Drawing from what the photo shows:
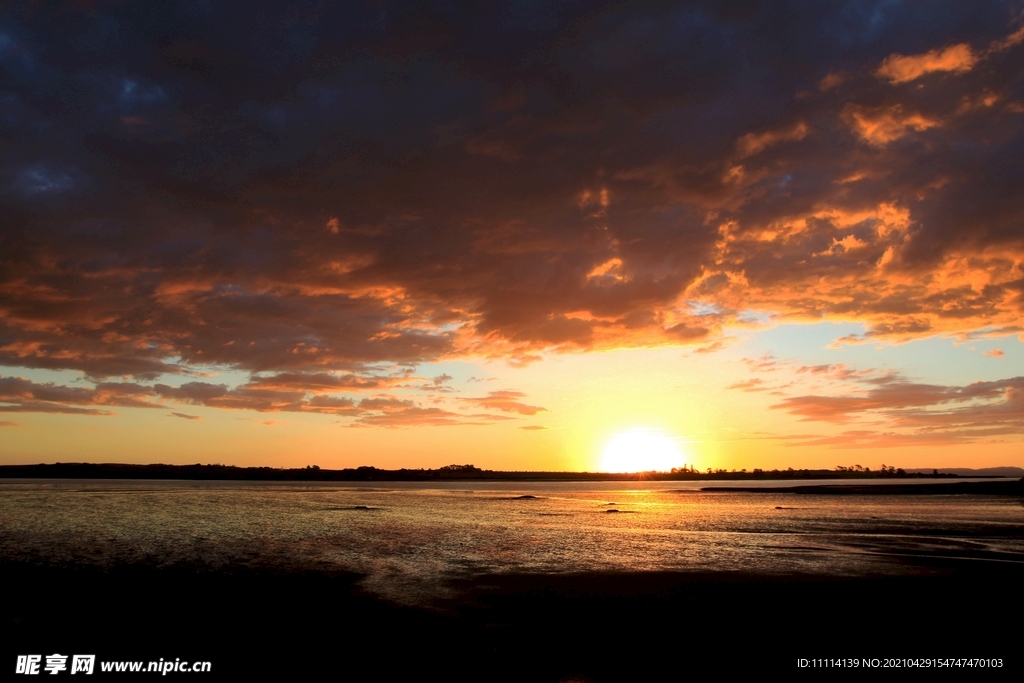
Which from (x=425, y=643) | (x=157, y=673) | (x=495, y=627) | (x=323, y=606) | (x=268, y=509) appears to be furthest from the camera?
(x=268, y=509)

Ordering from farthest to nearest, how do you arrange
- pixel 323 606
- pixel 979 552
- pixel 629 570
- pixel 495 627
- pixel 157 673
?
1. pixel 979 552
2. pixel 629 570
3. pixel 323 606
4. pixel 495 627
5. pixel 157 673

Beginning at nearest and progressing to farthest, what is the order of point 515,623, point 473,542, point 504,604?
1. point 515,623
2. point 504,604
3. point 473,542

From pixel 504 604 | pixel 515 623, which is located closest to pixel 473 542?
pixel 504 604

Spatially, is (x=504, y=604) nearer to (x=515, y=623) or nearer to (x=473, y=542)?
(x=515, y=623)

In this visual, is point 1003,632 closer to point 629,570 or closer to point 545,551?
point 629,570

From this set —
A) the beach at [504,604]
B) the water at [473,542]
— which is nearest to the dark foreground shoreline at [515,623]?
the beach at [504,604]

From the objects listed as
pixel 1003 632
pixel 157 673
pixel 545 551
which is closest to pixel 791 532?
pixel 545 551

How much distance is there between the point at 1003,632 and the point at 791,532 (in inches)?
1304

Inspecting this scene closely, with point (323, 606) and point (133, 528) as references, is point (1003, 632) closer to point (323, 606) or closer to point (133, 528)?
point (323, 606)

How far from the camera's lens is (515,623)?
1972 centimetres

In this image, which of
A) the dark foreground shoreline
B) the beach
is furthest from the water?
the dark foreground shoreline

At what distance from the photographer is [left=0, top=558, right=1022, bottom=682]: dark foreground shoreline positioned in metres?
15.9

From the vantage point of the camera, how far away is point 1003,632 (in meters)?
18.3

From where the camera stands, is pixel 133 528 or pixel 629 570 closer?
pixel 629 570
